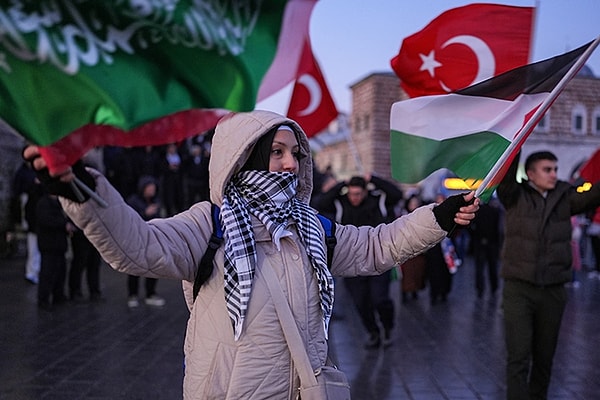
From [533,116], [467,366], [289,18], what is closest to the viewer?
[289,18]

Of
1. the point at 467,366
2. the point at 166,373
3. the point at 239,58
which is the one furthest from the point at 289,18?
the point at 467,366

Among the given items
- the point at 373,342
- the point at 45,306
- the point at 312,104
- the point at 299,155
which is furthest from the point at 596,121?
the point at 299,155

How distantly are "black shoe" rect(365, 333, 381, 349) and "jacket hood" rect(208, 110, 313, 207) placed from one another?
5.36m

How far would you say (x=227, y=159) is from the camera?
275 centimetres

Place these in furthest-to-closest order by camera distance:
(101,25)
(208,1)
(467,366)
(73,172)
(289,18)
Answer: (467,366)
(289,18)
(208,1)
(101,25)
(73,172)

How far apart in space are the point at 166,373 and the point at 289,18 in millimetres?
4454

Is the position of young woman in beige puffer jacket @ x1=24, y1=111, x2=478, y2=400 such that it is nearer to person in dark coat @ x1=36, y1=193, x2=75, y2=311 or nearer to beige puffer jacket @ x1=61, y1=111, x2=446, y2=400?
beige puffer jacket @ x1=61, y1=111, x2=446, y2=400

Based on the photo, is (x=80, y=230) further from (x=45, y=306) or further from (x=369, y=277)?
(x=45, y=306)

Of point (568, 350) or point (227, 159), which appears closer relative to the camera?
point (227, 159)

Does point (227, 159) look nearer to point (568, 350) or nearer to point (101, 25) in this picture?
point (101, 25)

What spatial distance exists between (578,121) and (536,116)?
108ft

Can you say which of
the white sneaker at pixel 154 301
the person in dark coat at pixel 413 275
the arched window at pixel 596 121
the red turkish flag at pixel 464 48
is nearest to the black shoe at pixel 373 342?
the person in dark coat at pixel 413 275

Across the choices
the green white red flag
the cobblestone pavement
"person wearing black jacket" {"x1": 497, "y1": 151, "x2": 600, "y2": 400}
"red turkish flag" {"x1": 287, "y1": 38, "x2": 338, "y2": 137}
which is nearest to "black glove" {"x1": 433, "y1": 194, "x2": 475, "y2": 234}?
the green white red flag

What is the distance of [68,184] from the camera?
209cm
